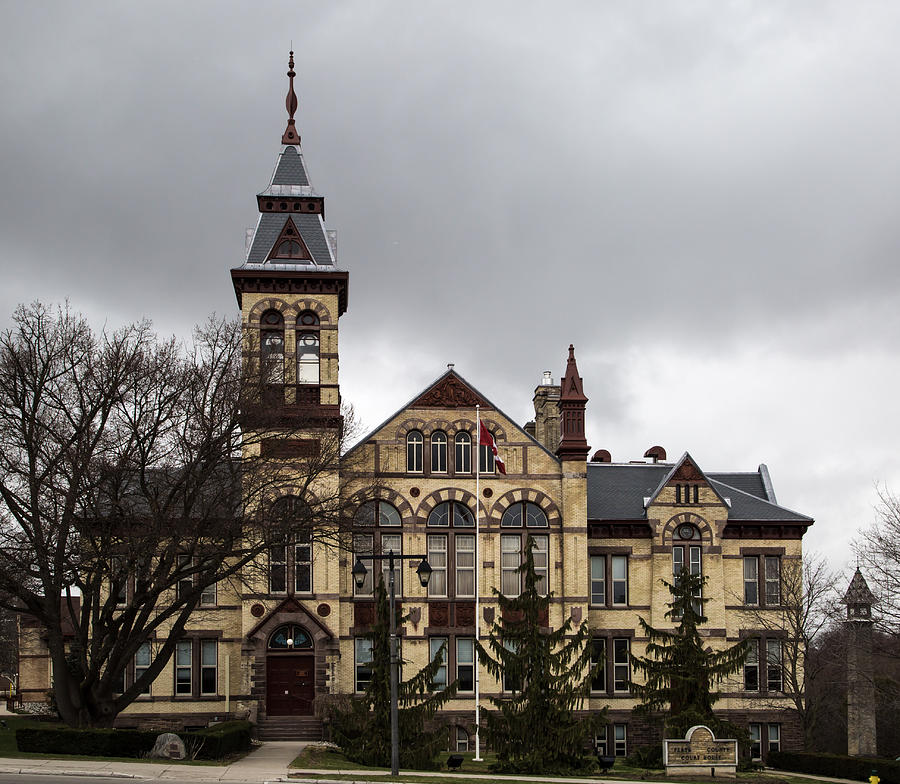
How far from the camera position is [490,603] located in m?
48.6

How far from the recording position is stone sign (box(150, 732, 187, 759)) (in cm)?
3434

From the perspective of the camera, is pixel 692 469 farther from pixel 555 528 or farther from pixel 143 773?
pixel 143 773

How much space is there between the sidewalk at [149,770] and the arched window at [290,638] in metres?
11.6

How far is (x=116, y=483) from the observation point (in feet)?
110

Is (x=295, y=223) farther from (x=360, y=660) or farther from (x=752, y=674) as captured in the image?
(x=752, y=674)

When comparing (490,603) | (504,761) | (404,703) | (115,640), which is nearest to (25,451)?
(115,640)

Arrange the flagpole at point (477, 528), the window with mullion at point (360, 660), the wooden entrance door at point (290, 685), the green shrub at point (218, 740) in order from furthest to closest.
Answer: the window with mullion at point (360, 660), the flagpole at point (477, 528), the wooden entrance door at point (290, 685), the green shrub at point (218, 740)

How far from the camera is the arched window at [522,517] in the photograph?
4909 cm

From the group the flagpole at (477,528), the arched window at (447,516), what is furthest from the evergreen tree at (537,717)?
the arched window at (447,516)

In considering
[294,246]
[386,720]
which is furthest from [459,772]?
[294,246]

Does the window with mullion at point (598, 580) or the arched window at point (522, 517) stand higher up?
the arched window at point (522, 517)

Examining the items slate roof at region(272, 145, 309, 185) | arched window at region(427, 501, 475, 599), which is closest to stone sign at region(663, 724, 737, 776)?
arched window at region(427, 501, 475, 599)

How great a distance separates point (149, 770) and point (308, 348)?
71.6 ft

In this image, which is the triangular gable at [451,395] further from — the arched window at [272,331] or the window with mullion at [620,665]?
the window with mullion at [620,665]
